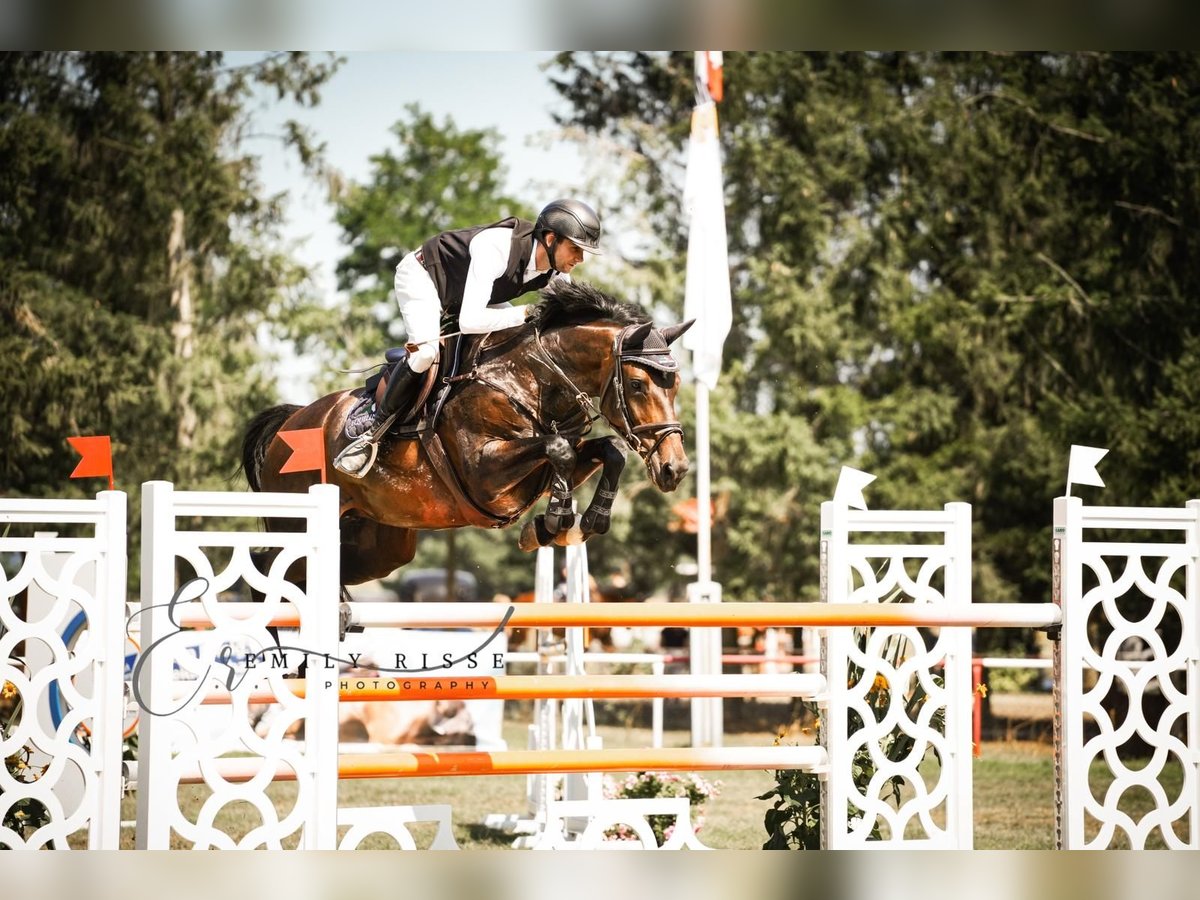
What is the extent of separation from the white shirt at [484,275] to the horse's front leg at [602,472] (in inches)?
20.4

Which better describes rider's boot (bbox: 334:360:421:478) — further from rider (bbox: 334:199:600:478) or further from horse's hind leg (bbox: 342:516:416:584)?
horse's hind leg (bbox: 342:516:416:584)

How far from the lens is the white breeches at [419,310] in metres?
4.23

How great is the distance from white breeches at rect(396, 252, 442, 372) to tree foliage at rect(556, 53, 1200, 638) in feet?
27.9

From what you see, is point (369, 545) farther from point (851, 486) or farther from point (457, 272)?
point (851, 486)

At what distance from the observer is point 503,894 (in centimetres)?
325

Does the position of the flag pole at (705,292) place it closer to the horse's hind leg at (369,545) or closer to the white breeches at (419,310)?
the horse's hind leg at (369,545)

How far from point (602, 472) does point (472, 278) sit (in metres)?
0.78

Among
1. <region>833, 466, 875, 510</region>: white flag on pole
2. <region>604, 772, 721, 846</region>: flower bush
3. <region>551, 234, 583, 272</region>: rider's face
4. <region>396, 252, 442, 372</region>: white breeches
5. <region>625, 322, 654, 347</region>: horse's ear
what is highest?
<region>551, 234, 583, 272</region>: rider's face

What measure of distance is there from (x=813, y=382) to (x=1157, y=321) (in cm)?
377

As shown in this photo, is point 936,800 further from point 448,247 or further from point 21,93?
point 21,93

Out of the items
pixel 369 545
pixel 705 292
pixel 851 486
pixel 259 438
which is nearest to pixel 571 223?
pixel 851 486

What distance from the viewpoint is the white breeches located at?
4.23m

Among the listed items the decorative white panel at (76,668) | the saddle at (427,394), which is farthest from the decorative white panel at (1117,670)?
the decorative white panel at (76,668)

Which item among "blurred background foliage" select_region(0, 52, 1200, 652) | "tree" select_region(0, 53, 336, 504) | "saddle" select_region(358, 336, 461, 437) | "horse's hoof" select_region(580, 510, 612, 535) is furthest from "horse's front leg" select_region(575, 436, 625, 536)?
"tree" select_region(0, 53, 336, 504)
